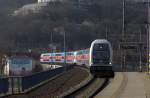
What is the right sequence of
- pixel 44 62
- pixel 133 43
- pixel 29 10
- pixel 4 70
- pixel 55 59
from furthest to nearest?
1. pixel 29 10
2. pixel 44 62
3. pixel 55 59
4. pixel 4 70
5. pixel 133 43

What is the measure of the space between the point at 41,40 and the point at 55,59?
28.9m

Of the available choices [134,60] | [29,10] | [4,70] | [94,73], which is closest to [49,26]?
[29,10]

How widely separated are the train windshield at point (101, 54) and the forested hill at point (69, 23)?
19653mm

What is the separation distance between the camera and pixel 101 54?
48719 mm

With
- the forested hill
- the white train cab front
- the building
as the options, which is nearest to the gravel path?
the white train cab front

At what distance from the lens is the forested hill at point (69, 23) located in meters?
85.0

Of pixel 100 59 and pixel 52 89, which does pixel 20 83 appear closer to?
pixel 52 89

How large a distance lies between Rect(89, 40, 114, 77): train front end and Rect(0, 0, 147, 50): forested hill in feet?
64.3

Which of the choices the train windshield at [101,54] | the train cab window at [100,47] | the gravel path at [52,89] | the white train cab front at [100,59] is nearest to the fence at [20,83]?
the gravel path at [52,89]

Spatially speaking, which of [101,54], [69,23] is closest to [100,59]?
[101,54]

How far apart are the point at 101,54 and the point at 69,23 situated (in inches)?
3154

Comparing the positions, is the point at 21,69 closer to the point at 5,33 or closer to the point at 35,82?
the point at 35,82

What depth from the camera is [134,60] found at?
266ft

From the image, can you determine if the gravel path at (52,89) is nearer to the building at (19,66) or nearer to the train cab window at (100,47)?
the train cab window at (100,47)
